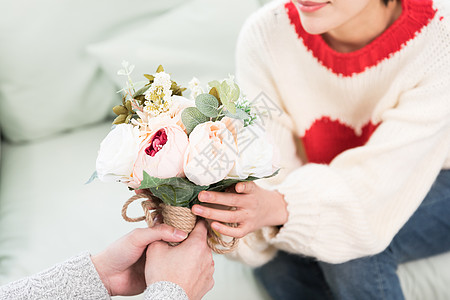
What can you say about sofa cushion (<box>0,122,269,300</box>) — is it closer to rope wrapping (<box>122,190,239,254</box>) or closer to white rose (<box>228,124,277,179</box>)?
rope wrapping (<box>122,190,239,254</box>)

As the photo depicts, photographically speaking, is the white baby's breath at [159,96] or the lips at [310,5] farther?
the lips at [310,5]

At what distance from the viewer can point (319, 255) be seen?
1127mm

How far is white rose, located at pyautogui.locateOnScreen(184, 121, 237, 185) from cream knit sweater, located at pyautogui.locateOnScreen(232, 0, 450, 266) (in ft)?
1.12

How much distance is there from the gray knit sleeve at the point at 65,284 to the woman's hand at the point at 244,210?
27 cm

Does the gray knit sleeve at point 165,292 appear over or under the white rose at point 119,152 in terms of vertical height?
under

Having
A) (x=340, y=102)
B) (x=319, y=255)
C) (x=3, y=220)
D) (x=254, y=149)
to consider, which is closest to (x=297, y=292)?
(x=319, y=255)

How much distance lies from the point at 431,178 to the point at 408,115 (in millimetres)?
185

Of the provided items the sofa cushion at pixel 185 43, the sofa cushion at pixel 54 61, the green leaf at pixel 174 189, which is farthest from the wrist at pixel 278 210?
the sofa cushion at pixel 54 61

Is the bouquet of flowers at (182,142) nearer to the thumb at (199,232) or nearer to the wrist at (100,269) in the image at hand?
the thumb at (199,232)

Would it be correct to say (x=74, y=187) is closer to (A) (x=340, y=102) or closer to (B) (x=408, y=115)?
(A) (x=340, y=102)

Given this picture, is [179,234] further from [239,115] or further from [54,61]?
[54,61]

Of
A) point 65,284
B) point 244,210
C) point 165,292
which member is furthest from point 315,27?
point 65,284

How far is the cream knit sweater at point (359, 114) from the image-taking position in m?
1.11

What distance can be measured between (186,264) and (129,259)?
14cm
